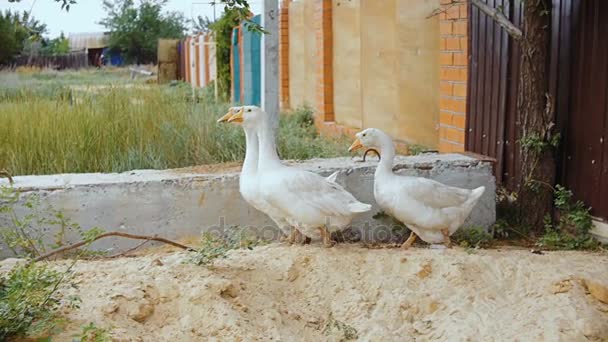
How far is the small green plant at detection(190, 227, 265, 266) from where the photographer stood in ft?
14.1

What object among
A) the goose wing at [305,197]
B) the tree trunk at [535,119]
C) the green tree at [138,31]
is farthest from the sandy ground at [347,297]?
the green tree at [138,31]

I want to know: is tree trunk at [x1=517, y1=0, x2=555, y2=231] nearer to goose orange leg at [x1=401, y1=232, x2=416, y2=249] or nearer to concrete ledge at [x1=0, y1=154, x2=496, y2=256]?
concrete ledge at [x1=0, y1=154, x2=496, y2=256]

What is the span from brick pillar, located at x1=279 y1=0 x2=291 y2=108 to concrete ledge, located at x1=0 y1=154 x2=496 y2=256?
991 cm

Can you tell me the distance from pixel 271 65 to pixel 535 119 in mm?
2382

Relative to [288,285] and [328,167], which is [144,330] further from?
[328,167]

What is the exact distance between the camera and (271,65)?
6.80m

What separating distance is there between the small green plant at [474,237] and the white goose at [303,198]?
97 centimetres

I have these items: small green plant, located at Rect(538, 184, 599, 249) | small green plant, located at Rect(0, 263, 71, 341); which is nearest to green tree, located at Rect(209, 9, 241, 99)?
small green plant, located at Rect(538, 184, 599, 249)

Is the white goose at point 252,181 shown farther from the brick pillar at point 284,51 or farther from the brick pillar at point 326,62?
the brick pillar at point 284,51

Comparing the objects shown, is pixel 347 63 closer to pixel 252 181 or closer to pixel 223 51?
pixel 252 181

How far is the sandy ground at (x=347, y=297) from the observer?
3.71 m

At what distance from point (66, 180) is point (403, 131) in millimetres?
4283

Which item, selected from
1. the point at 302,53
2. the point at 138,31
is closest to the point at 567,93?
the point at 302,53

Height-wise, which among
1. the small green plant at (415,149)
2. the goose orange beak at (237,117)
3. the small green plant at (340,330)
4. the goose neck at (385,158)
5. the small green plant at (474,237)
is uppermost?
the goose orange beak at (237,117)
